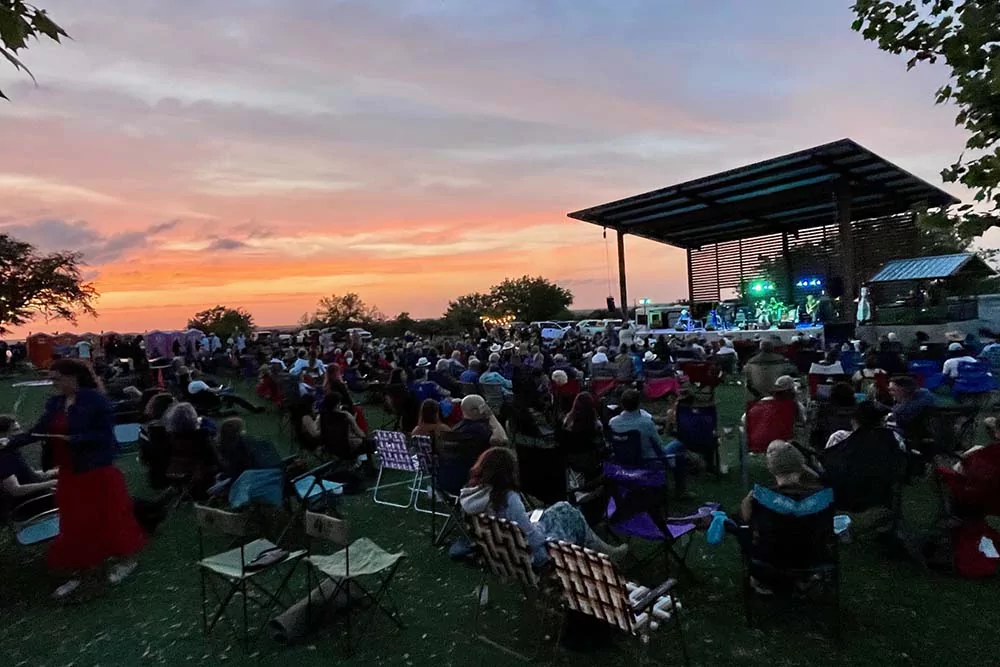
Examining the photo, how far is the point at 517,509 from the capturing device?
145 inches

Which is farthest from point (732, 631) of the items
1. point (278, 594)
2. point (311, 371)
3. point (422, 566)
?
point (311, 371)

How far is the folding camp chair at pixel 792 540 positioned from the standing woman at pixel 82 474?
13.0 ft

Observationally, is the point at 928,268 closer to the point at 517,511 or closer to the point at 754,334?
the point at 754,334

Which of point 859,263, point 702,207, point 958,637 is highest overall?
point 702,207

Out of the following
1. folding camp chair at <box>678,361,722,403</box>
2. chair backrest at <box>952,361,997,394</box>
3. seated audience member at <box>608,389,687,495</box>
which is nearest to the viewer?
seated audience member at <box>608,389,687,495</box>

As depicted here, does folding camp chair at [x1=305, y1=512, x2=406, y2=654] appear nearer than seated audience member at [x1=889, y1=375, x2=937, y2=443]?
Yes

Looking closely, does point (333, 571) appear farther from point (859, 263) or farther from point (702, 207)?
point (859, 263)

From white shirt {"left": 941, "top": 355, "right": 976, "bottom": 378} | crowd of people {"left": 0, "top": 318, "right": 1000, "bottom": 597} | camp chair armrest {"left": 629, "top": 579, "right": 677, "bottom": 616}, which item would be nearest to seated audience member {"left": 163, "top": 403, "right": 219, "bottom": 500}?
crowd of people {"left": 0, "top": 318, "right": 1000, "bottom": 597}

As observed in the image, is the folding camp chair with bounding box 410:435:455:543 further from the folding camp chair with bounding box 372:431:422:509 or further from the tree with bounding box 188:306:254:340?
the tree with bounding box 188:306:254:340

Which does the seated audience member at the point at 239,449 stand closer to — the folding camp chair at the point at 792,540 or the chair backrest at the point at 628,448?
the chair backrest at the point at 628,448

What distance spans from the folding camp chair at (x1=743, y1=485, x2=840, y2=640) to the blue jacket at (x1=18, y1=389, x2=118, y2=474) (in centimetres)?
397

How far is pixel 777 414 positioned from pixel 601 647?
3540 mm

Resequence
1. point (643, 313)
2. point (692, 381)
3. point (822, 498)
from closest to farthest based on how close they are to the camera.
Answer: point (822, 498) < point (692, 381) < point (643, 313)

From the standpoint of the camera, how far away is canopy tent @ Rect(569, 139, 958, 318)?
23.7 m
